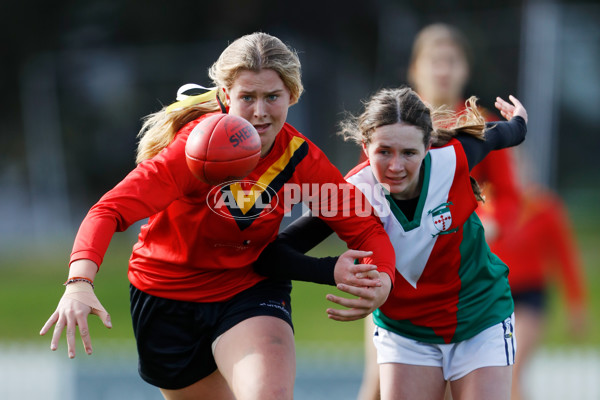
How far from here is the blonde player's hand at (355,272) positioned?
3.68m

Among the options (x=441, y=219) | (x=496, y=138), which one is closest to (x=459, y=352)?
(x=441, y=219)

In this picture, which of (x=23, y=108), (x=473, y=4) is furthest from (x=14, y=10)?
(x=473, y=4)

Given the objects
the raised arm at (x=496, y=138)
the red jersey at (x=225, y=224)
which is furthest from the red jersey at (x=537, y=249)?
the red jersey at (x=225, y=224)

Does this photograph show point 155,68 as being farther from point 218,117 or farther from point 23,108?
point 218,117

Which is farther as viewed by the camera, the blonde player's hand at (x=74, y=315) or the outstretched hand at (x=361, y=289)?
the outstretched hand at (x=361, y=289)

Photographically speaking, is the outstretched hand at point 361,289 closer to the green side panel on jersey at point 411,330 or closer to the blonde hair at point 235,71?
the green side panel on jersey at point 411,330

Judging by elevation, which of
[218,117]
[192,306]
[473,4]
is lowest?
[192,306]

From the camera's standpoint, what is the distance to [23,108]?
58.8 feet

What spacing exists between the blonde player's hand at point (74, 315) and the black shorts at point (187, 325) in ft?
2.70

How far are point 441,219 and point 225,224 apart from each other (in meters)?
0.99

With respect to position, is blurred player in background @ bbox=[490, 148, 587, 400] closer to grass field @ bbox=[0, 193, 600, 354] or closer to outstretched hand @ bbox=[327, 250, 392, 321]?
outstretched hand @ bbox=[327, 250, 392, 321]

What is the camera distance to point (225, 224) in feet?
12.8

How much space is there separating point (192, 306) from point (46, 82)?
14.4 m

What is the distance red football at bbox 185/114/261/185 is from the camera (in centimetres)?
357
